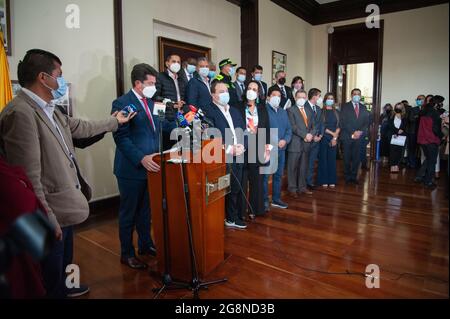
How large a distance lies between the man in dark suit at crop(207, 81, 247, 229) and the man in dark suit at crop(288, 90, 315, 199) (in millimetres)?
1315

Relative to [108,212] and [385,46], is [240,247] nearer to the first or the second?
[108,212]

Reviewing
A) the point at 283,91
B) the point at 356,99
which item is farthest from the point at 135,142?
the point at 356,99

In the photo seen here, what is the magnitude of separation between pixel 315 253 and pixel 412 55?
6.42 m

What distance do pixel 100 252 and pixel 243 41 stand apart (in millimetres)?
4717

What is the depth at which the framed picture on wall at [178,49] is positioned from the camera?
438 cm

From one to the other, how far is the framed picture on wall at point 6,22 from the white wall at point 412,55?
23.8 feet

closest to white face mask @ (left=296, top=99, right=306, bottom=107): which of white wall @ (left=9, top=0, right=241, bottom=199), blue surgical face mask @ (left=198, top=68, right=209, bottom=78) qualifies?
blue surgical face mask @ (left=198, top=68, right=209, bottom=78)

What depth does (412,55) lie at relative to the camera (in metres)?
7.00

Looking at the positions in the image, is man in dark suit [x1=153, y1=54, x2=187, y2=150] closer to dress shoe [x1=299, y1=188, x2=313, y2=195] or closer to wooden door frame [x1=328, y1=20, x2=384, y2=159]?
dress shoe [x1=299, y1=188, x2=313, y2=195]

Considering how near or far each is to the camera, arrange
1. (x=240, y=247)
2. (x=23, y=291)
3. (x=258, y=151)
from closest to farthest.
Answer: (x=23, y=291)
(x=240, y=247)
(x=258, y=151)

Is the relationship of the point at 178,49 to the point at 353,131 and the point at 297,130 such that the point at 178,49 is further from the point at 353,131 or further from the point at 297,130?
the point at 353,131

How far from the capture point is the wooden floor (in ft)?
6.50

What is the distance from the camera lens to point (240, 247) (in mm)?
2705

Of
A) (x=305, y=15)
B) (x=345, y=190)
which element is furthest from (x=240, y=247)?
(x=305, y=15)
